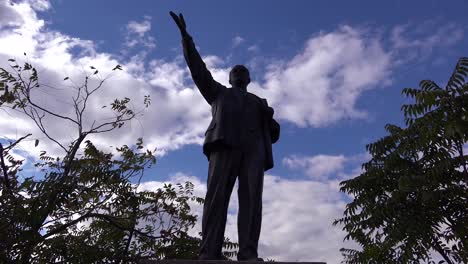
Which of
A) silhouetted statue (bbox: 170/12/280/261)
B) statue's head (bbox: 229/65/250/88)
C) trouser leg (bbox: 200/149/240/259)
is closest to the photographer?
trouser leg (bbox: 200/149/240/259)

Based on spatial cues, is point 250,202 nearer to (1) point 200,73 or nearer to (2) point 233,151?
(2) point 233,151

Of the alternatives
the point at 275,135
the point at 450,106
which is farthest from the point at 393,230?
the point at 275,135

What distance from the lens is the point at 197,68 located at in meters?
5.09

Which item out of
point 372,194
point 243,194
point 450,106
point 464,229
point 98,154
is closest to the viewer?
point 243,194

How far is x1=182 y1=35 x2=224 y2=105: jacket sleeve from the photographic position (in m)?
4.96

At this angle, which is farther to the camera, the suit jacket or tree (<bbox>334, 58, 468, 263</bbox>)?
tree (<bbox>334, 58, 468, 263</bbox>)

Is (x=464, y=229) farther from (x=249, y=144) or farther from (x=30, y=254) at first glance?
(x=30, y=254)

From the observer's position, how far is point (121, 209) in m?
10.9

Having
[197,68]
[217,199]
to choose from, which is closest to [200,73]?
[197,68]

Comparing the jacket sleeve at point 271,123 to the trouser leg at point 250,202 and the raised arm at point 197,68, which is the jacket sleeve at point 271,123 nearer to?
the trouser leg at point 250,202

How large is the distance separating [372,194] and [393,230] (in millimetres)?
1484

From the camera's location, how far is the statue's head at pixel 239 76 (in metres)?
5.67

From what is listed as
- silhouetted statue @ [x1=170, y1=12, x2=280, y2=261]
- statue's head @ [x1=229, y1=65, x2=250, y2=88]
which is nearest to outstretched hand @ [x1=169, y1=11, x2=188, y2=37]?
silhouetted statue @ [x1=170, y1=12, x2=280, y2=261]

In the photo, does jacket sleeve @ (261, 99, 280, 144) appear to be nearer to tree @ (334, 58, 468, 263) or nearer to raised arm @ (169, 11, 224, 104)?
raised arm @ (169, 11, 224, 104)
